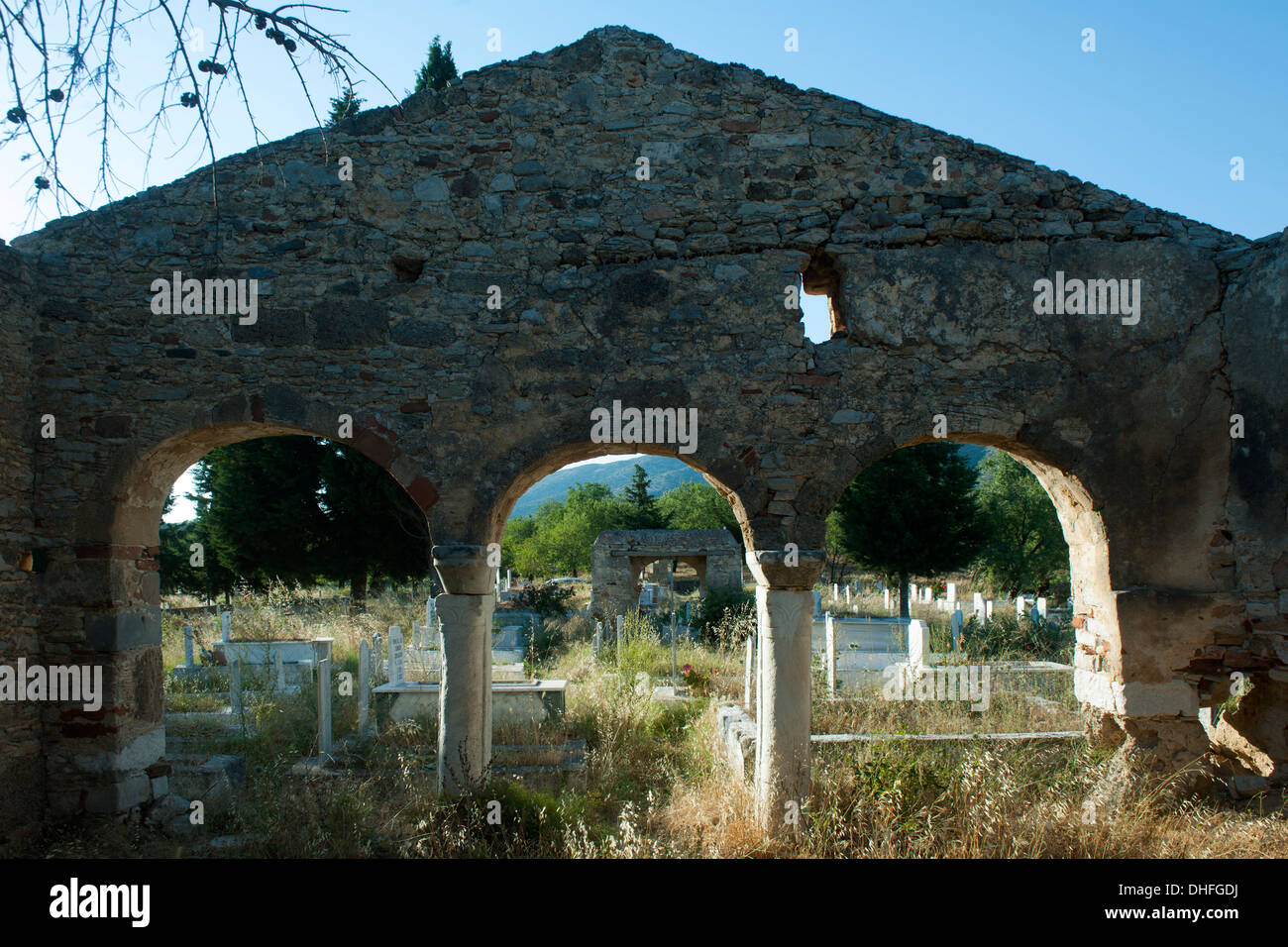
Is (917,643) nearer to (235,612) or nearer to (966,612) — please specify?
(966,612)

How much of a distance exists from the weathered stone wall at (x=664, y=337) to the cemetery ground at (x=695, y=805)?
23.3 inches

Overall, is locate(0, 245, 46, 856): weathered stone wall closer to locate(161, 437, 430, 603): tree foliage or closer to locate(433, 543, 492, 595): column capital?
locate(433, 543, 492, 595): column capital

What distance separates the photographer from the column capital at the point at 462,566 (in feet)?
18.0

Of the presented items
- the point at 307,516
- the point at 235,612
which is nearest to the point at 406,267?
the point at 235,612

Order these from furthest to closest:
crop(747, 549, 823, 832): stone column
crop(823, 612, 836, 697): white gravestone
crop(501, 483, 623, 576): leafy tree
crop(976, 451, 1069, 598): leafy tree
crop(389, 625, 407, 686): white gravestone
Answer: crop(501, 483, 623, 576): leafy tree, crop(976, 451, 1069, 598): leafy tree, crop(389, 625, 407, 686): white gravestone, crop(823, 612, 836, 697): white gravestone, crop(747, 549, 823, 832): stone column

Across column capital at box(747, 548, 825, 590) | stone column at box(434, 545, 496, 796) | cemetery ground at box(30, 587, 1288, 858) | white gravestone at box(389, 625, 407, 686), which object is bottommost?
cemetery ground at box(30, 587, 1288, 858)

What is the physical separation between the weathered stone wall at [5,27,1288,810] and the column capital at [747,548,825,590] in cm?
14

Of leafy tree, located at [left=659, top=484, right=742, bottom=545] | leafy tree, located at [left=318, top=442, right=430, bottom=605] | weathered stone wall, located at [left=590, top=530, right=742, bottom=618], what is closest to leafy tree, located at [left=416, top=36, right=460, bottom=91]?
leafy tree, located at [left=318, top=442, right=430, bottom=605]

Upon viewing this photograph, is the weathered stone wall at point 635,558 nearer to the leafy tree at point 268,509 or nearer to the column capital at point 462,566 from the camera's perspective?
the leafy tree at point 268,509

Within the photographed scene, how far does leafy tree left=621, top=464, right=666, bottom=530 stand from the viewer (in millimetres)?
35344

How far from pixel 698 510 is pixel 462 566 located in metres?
42.4

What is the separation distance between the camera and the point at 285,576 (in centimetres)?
1800

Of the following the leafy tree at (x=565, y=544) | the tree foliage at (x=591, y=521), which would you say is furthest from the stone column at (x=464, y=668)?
the leafy tree at (x=565, y=544)
